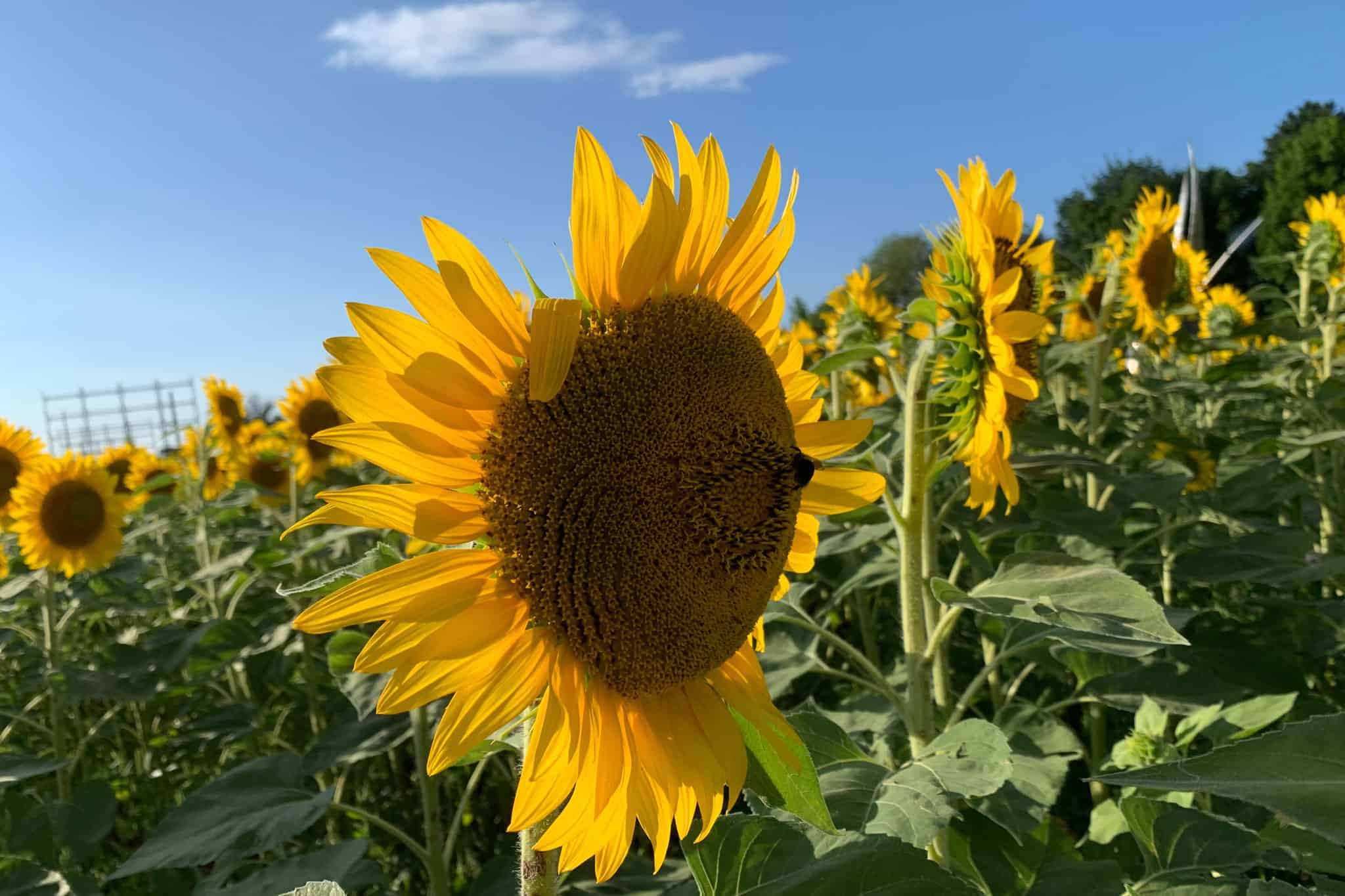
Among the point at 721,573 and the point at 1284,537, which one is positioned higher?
the point at 721,573

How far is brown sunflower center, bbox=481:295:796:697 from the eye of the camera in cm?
93

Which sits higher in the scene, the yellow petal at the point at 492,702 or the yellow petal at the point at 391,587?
the yellow petal at the point at 391,587

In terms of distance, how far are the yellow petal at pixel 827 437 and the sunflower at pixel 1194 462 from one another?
2.61 m

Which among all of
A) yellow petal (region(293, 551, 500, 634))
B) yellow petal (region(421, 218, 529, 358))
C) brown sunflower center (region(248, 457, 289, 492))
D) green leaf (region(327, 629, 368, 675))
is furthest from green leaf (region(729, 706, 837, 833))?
brown sunflower center (region(248, 457, 289, 492))

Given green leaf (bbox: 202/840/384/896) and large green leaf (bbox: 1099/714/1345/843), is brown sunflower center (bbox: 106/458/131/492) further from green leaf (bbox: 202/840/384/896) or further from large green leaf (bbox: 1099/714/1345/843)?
large green leaf (bbox: 1099/714/1345/843)

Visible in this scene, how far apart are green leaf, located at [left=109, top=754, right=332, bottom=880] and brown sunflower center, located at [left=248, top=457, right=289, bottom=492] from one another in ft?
13.1

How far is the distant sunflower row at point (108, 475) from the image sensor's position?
4230 millimetres

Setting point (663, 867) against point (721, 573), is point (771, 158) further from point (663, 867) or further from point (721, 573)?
point (663, 867)

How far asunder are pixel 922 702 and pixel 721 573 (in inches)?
33.3

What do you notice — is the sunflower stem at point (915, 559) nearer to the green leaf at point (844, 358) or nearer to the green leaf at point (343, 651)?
the green leaf at point (844, 358)

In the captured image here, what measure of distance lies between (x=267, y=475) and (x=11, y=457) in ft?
4.55

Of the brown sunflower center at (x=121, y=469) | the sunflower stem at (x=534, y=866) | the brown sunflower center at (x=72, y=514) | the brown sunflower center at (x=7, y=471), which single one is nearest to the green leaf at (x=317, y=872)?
the sunflower stem at (x=534, y=866)

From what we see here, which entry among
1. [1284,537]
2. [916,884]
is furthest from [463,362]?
[1284,537]

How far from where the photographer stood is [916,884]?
103 cm
